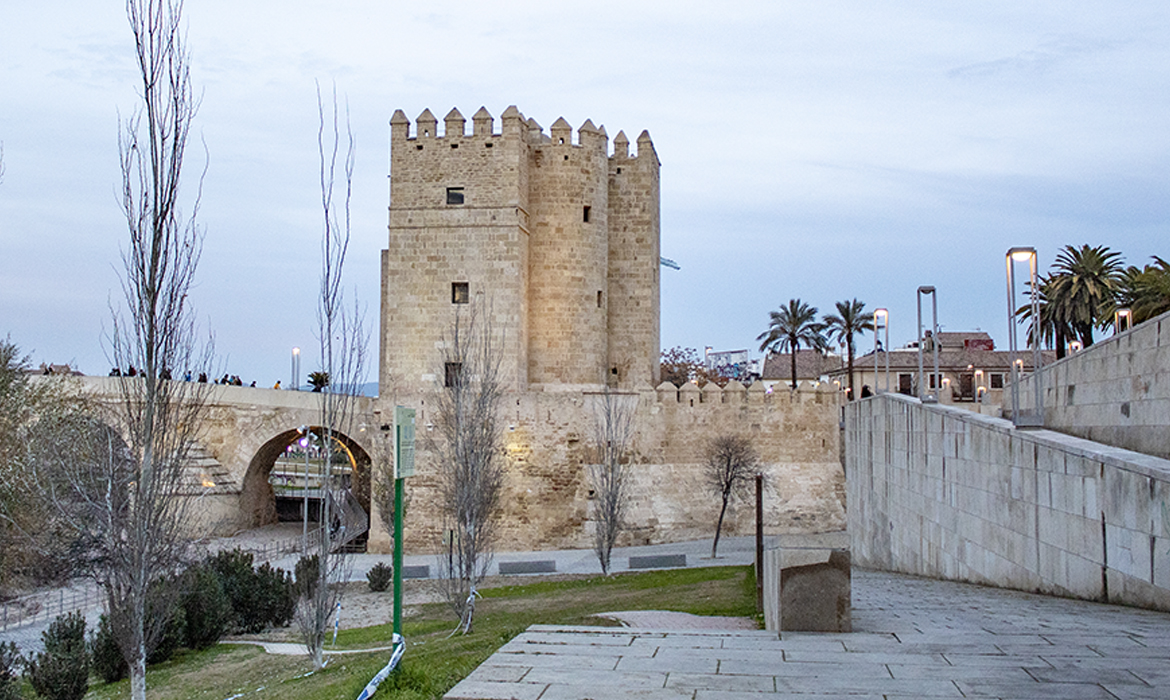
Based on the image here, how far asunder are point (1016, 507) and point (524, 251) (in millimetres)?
18990

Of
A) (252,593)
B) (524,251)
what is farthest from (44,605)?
(524,251)

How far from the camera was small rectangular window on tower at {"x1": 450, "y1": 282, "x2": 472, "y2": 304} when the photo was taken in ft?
91.1

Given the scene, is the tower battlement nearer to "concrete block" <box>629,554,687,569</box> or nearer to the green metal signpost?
"concrete block" <box>629,554,687,569</box>

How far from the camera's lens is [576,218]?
95.1ft

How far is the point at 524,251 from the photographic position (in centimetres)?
2839

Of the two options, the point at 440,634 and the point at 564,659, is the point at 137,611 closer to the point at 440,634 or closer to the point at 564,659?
the point at 564,659

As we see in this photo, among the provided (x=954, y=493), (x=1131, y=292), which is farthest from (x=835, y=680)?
(x=1131, y=292)

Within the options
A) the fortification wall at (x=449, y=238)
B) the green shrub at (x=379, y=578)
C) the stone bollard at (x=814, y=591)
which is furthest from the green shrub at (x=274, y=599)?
the stone bollard at (x=814, y=591)

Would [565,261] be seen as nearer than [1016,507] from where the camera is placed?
No

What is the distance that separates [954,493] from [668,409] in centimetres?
1526

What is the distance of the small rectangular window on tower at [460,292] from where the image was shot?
27.8 meters

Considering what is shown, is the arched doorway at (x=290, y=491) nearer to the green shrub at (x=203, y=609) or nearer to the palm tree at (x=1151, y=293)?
the green shrub at (x=203, y=609)

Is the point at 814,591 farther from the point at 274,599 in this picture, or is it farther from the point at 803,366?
the point at 803,366

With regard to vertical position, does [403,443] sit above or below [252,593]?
above
